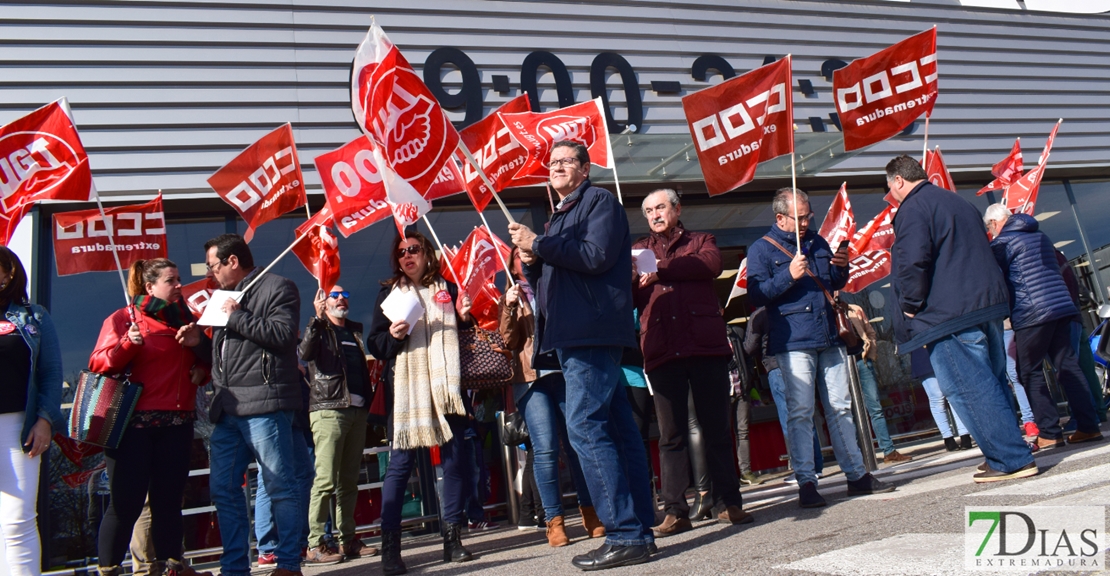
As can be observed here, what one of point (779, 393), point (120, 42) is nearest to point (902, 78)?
point (779, 393)

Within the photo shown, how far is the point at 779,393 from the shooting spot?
7.18m

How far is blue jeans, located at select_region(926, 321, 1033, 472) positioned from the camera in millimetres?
4230

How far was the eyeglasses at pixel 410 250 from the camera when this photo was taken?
493 cm

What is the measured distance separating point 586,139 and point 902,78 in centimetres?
280

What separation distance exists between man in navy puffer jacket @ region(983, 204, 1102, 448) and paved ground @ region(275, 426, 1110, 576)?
62 centimetres

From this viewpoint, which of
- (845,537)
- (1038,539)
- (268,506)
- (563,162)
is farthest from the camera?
(268,506)

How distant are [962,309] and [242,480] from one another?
397 centimetres

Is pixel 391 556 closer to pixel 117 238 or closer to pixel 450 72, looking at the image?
pixel 117 238

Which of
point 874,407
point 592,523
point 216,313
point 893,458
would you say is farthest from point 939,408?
point 216,313

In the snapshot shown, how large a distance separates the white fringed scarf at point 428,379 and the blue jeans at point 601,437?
1.27 metres

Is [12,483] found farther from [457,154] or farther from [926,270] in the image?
[457,154]

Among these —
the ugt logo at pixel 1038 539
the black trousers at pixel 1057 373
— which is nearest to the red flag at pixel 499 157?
the black trousers at pixel 1057 373

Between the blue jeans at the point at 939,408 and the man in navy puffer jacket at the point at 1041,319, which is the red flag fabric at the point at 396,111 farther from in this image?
the blue jeans at the point at 939,408

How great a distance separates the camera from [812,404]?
488cm
